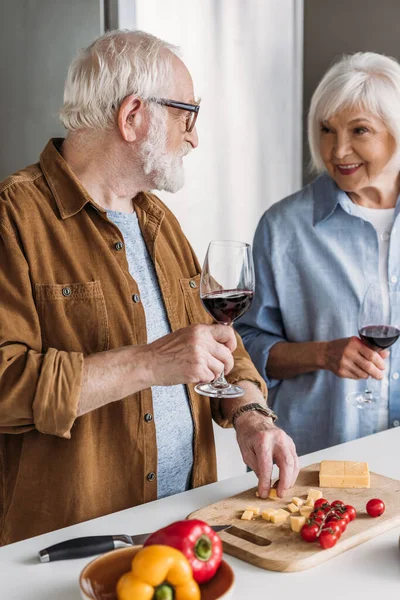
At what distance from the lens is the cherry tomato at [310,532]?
1.32m

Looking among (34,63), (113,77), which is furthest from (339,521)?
(34,63)

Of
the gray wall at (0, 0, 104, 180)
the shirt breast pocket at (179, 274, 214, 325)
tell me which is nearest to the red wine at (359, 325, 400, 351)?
the shirt breast pocket at (179, 274, 214, 325)

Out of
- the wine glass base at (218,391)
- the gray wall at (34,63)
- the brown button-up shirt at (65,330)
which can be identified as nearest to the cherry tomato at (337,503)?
the wine glass base at (218,391)

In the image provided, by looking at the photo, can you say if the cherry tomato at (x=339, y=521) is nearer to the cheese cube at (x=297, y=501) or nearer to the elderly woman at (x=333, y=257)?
the cheese cube at (x=297, y=501)

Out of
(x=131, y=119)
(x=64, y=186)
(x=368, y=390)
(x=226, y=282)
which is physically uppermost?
(x=131, y=119)

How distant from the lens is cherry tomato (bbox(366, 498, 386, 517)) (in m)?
1.43

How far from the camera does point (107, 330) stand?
5.71 ft

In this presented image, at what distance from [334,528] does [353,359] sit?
0.89m

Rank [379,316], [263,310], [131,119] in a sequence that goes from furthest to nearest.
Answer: [263,310]
[379,316]
[131,119]

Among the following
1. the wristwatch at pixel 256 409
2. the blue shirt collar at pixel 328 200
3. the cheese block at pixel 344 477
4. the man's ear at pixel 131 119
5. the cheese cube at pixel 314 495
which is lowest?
the cheese block at pixel 344 477

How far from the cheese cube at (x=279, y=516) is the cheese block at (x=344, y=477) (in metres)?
0.19

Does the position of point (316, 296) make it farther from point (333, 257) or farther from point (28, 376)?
point (28, 376)

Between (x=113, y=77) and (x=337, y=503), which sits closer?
(x=337, y=503)

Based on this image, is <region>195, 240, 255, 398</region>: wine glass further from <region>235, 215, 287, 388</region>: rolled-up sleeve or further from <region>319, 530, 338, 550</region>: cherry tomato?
<region>235, 215, 287, 388</region>: rolled-up sleeve
